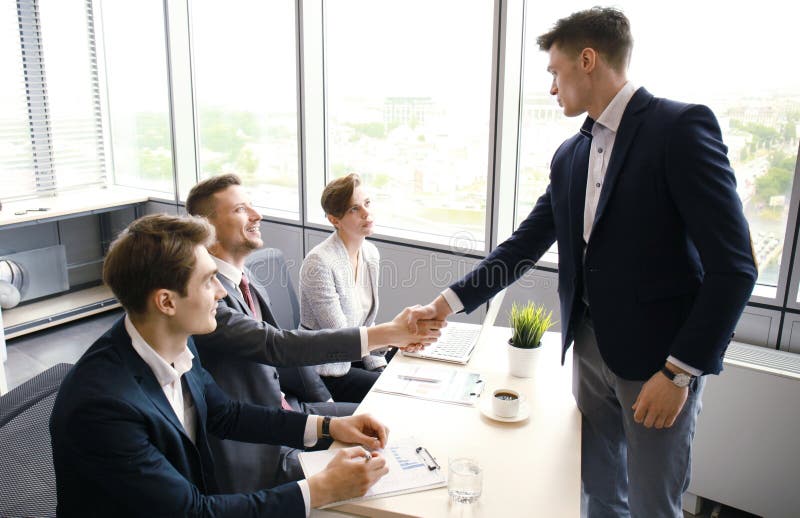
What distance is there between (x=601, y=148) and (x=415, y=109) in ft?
7.40

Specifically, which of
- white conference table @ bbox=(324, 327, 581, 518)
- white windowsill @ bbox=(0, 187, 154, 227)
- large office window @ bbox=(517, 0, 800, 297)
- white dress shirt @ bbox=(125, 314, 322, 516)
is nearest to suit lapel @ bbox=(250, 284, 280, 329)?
white conference table @ bbox=(324, 327, 581, 518)

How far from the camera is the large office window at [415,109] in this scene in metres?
3.63

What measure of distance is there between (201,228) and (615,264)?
1.08 meters

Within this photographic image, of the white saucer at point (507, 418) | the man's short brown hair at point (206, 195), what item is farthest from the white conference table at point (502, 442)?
the man's short brown hair at point (206, 195)

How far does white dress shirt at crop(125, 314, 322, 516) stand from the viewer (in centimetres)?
139

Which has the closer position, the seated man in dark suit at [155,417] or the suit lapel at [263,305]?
the seated man in dark suit at [155,417]

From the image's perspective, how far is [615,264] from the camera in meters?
1.66

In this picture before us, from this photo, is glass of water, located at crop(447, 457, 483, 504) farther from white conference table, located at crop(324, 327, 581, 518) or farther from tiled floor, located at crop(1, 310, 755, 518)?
tiled floor, located at crop(1, 310, 755, 518)

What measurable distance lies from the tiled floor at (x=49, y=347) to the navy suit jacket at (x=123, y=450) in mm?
3001

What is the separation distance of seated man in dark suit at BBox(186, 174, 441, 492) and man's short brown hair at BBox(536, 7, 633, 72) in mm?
1020

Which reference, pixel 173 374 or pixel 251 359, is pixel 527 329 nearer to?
pixel 251 359

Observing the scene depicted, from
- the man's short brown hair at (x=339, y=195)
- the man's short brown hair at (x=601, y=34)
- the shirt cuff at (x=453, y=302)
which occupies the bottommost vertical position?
the shirt cuff at (x=453, y=302)

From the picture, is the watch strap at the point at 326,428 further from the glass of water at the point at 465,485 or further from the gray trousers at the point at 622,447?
the gray trousers at the point at 622,447

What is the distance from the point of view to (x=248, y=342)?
1920 millimetres
